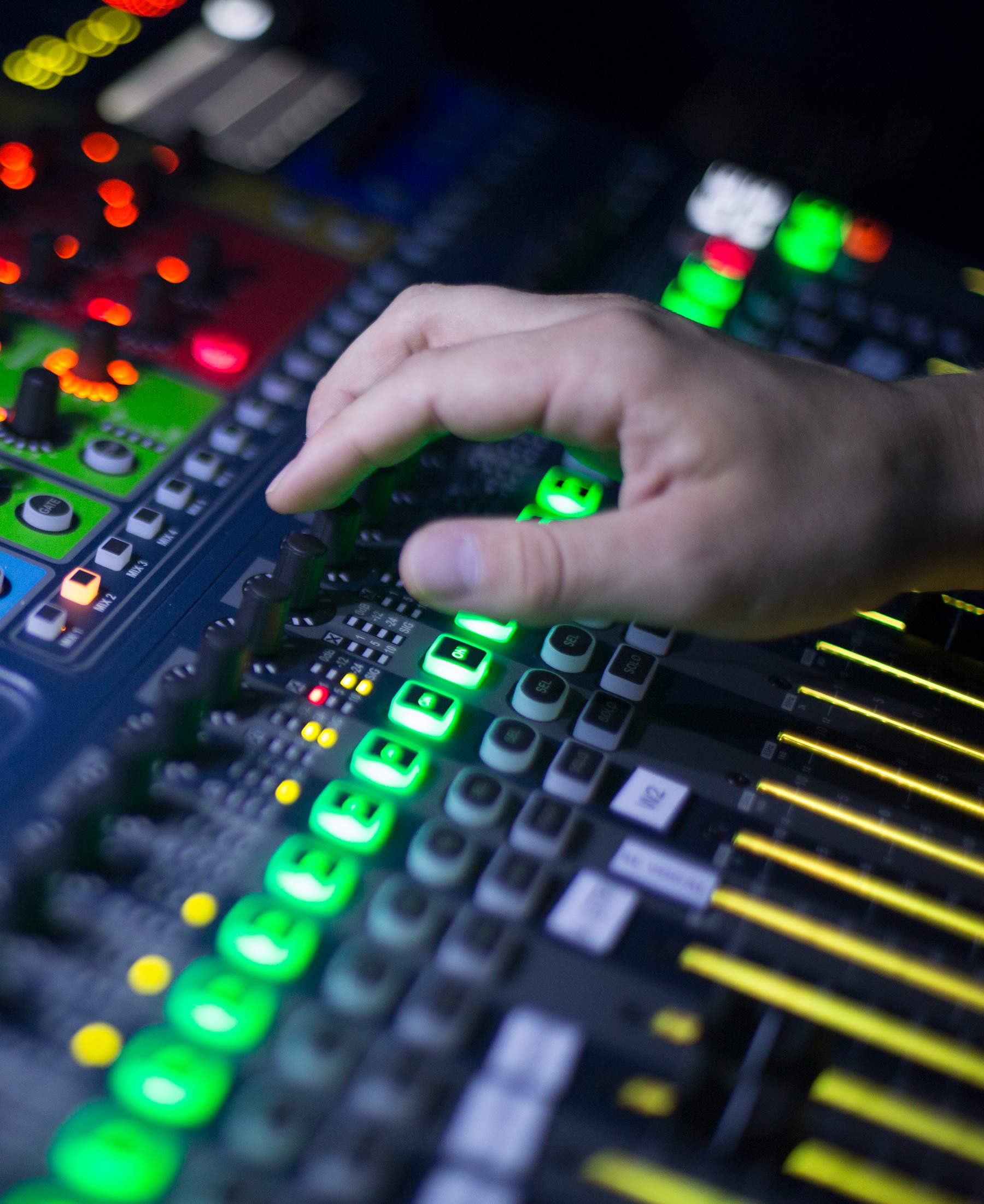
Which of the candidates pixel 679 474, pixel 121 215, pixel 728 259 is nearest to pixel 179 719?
pixel 679 474

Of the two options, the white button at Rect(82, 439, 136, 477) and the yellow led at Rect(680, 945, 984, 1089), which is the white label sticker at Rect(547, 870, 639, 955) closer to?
the yellow led at Rect(680, 945, 984, 1089)

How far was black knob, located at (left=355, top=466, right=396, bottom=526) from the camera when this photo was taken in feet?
4.18

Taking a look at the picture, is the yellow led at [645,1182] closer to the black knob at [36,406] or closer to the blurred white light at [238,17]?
the black knob at [36,406]

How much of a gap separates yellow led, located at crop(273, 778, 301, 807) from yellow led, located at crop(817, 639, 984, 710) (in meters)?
0.61

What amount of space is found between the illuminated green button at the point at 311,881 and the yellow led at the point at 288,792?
2.6 inches

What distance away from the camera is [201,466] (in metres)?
1.27

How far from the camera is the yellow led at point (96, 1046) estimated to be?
2.62 ft

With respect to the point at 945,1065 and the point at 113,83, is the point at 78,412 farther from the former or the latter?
the point at 945,1065

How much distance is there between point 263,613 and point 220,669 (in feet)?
0.26

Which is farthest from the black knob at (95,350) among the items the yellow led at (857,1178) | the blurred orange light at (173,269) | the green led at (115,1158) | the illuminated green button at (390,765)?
the yellow led at (857,1178)

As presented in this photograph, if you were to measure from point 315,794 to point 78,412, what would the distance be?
0.57 m

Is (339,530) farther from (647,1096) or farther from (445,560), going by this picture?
(647,1096)

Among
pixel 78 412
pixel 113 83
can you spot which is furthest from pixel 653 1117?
pixel 113 83

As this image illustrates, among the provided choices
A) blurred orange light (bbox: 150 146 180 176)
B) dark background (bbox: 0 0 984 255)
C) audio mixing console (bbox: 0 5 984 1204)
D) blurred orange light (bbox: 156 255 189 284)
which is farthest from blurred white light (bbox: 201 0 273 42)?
blurred orange light (bbox: 156 255 189 284)
